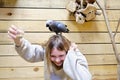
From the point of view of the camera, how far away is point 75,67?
52.9 inches

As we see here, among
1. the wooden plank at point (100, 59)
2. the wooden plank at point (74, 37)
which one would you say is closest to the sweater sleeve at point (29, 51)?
the wooden plank at point (74, 37)

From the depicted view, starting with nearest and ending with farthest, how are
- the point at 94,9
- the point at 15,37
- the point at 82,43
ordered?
the point at 15,37
the point at 94,9
the point at 82,43

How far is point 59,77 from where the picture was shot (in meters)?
1.49

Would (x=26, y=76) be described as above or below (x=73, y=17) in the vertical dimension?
below

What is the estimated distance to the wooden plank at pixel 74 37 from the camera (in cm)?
219

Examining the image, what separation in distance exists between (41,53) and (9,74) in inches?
30.0

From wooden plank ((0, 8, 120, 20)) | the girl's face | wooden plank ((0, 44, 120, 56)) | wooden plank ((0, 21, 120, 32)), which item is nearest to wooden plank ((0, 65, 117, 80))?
wooden plank ((0, 44, 120, 56))

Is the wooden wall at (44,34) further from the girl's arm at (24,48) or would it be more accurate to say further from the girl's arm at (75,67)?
the girl's arm at (75,67)

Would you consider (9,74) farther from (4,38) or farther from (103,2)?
(103,2)

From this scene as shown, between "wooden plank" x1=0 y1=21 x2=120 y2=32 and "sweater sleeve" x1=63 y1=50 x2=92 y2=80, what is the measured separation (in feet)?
2.96

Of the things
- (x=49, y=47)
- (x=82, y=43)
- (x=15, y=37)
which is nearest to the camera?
(x=15, y=37)

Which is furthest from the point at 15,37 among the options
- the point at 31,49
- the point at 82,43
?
the point at 82,43

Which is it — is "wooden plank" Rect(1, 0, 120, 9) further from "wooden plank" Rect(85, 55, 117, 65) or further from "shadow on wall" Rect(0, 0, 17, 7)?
"wooden plank" Rect(85, 55, 117, 65)

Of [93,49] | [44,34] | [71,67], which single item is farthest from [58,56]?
[93,49]
